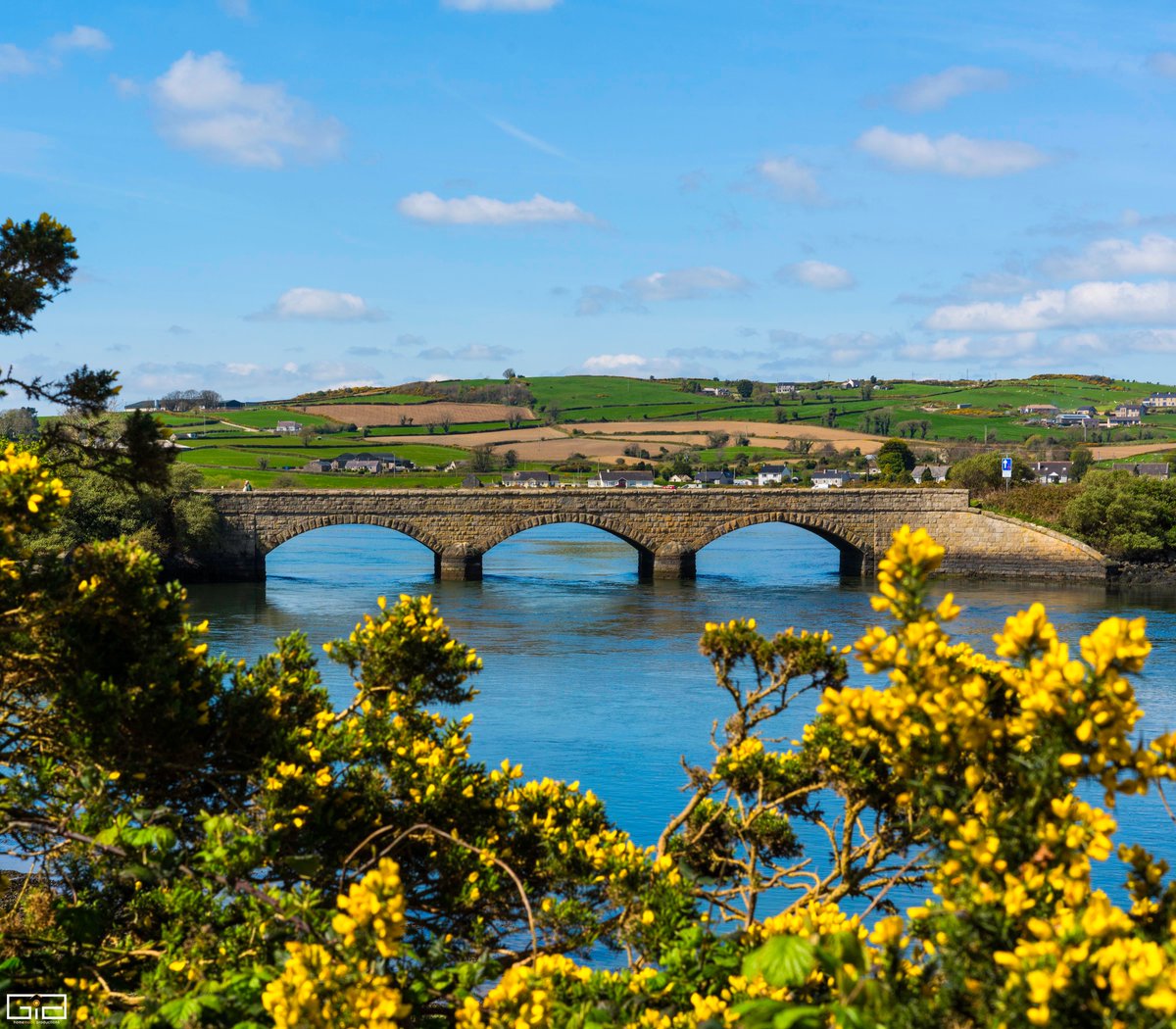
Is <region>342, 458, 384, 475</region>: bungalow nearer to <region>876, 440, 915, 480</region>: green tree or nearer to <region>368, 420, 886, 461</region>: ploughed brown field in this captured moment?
<region>368, 420, 886, 461</region>: ploughed brown field

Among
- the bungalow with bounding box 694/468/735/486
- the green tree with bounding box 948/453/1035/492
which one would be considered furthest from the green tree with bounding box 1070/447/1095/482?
the bungalow with bounding box 694/468/735/486

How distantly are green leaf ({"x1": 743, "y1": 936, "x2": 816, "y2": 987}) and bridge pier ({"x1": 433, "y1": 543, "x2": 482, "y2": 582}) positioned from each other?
4412 cm

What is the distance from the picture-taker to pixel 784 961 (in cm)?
362

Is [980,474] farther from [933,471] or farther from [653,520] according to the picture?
[653,520]

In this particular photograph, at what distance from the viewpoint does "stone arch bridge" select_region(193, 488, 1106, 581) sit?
46625 mm

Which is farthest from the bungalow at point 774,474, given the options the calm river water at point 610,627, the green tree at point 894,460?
the calm river water at point 610,627

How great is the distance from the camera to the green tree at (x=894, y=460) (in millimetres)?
73562

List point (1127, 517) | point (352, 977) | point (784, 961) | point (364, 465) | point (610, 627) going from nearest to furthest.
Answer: point (784, 961) → point (352, 977) → point (610, 627) → point (1127, 517) → point (364, 465)

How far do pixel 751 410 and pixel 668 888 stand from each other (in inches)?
4998

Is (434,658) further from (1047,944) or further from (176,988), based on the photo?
(1047,944)

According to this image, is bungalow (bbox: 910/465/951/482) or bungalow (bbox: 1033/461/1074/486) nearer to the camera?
bungalow (bbox: 910/465/951/482)

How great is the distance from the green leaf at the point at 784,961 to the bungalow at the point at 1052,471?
7685cm

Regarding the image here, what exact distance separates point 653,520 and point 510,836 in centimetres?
4221

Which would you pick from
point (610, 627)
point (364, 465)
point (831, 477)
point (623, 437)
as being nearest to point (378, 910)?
point (610, 627)
